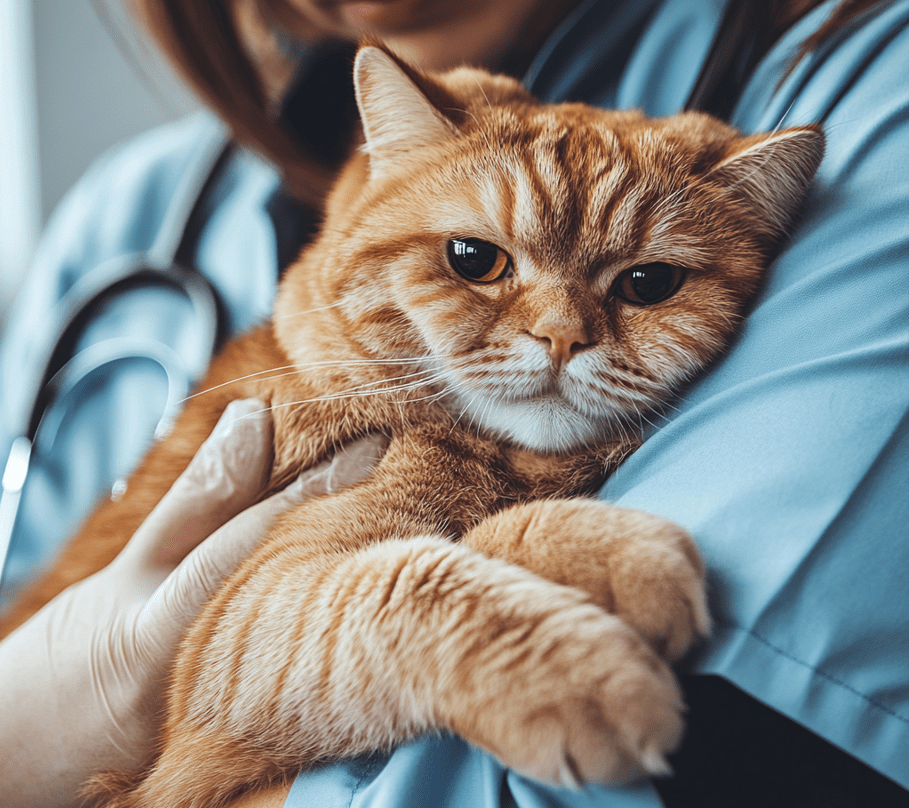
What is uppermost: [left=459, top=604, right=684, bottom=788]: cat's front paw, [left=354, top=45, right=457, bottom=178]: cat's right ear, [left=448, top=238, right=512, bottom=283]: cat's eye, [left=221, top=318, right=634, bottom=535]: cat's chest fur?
[left=354, top=45, right=457, bottom=178]: cat's right ear

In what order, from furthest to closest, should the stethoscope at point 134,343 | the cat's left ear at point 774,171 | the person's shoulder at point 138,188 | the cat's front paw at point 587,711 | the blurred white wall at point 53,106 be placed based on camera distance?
1. the blurred white wall at point 53,106
2. the person's shoulder at point 138,188
3. the stethoscope at point 134,343
4. the cat's left ear at point 774,171
5. the cat's front paw at point 587,711

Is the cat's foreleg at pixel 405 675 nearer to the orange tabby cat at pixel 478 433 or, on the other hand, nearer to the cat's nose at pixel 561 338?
the orange tabby cat at pixel 478 433

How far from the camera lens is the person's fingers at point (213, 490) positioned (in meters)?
1.06

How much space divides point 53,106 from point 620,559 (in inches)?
121

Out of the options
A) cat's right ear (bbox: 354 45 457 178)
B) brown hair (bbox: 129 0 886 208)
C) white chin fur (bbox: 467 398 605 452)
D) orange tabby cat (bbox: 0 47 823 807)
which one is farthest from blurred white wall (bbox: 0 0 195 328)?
white chin fur (bbox: 467 398 605 452)

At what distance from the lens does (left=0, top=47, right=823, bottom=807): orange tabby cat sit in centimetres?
64

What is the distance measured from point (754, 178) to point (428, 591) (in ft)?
2.33

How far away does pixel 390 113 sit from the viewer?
1042mm

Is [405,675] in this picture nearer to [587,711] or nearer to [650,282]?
[587,711]

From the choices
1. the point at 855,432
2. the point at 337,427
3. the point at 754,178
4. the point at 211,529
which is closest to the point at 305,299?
the point at 337,427

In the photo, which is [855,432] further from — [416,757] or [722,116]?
[722,116]

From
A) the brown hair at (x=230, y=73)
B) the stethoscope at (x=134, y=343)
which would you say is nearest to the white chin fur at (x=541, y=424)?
the stethoscope at (x=134, y=343)

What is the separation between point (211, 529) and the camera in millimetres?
1106

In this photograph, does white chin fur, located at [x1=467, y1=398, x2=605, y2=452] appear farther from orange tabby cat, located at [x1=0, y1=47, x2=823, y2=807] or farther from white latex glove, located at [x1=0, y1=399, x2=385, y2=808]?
white latex glove, located at [x1=0, y1=399, x2=385, y2=808]
